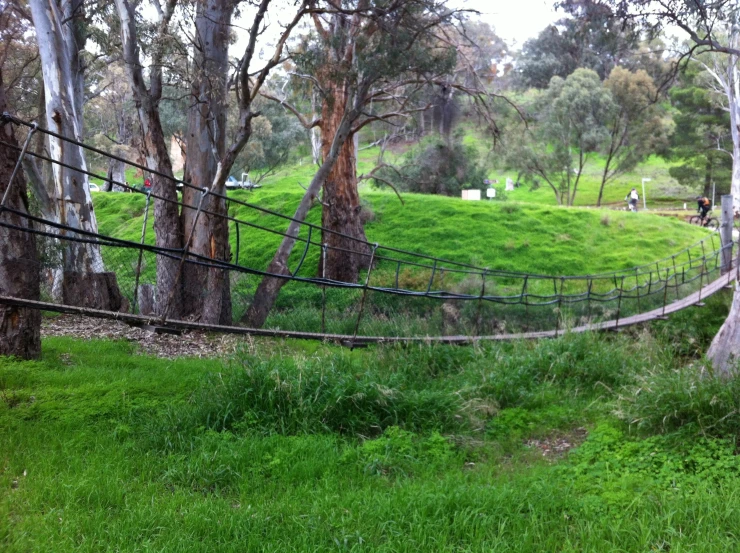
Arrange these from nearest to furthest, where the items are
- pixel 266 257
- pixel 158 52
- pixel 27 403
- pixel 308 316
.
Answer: pixel 27 403
pixel 308 316
pixel 158 52
pixel 266 257

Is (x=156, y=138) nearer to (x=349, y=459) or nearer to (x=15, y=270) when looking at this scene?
(x=15, y=270)

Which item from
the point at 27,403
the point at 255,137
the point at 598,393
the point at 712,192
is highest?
the point at 255,137

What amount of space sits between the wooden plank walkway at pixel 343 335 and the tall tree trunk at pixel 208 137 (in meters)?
2.03

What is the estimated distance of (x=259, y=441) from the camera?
375 centimetres

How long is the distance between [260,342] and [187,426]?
2.44m

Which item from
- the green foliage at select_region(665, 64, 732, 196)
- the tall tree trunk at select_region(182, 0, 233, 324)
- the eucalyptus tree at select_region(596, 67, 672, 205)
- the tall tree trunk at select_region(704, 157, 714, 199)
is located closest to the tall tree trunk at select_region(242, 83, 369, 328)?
the tall tree trunk at select_region(182, 0, 233, 324)

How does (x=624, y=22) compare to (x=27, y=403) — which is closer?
(x=27, y=403)

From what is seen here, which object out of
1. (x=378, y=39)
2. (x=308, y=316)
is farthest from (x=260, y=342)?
(x=378, y=39)

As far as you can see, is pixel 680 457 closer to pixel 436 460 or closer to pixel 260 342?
pixel 436 460

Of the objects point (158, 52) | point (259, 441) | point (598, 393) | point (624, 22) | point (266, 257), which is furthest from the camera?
point (266, 257)

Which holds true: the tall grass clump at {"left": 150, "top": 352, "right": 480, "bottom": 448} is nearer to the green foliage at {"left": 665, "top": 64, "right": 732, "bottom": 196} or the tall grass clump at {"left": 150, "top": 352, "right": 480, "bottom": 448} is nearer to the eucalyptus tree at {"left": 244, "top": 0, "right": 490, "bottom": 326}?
the eucalyptus tree at {"left": 244, "top": 0, "right": 490, "bottom": 326}

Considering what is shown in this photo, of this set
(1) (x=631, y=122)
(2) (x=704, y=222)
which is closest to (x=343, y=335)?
(2) (x=704, y=222)

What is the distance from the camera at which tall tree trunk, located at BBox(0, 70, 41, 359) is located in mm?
4680

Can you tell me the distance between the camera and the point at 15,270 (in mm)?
4734
